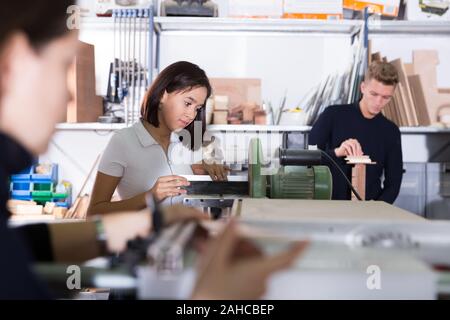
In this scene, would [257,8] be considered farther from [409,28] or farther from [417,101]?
[417,101]

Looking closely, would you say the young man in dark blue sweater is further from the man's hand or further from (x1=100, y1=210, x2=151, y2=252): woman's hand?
(x1=100, y1=210, x2=151, y2=252): woman's hand

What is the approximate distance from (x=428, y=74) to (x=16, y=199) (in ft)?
6.90

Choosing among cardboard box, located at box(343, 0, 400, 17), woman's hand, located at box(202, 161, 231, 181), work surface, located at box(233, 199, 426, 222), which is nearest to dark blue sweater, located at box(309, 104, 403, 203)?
cardboard box, located at box(343, 0, 400, 17)

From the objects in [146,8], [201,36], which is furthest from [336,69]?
[146,8]

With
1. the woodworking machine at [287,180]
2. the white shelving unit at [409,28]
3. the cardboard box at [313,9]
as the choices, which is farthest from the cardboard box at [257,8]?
the woodworking machine at [287,180]

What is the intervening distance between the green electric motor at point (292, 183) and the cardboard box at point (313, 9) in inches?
55.7

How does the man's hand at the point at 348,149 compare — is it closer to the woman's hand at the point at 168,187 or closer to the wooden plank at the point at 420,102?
the wooden plank at the point at 420,102

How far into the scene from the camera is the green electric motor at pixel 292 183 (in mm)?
1415

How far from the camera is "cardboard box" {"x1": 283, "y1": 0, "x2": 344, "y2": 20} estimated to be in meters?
2.66

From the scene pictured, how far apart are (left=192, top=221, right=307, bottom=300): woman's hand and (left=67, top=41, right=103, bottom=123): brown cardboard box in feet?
6.88

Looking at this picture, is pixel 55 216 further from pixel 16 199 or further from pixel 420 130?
pixel 420 130

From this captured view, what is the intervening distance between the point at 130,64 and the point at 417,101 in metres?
1.41

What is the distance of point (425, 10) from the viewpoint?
274cm

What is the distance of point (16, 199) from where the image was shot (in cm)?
263
